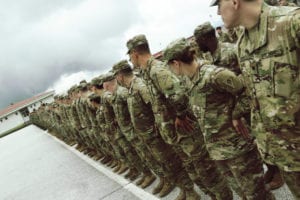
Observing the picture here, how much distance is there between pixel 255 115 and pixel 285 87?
1.39 ft

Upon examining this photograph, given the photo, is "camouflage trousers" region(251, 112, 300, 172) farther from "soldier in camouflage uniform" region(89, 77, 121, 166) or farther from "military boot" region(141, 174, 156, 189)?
"soldier in camouflage uniform" region(89, 77, 121, 166)

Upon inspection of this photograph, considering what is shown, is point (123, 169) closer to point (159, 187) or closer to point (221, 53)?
point (159, 187)

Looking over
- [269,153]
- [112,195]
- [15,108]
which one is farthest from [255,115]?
[15,108]

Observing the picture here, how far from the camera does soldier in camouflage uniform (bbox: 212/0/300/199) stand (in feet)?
6.64

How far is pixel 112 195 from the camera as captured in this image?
239 inches

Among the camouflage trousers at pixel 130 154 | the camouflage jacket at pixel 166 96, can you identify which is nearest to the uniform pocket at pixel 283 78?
the camouflage jacket at pixel 166 96

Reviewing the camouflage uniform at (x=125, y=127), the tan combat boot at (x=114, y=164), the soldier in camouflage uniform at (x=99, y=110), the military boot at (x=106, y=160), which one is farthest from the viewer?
the military boot at (x=106, y=160)

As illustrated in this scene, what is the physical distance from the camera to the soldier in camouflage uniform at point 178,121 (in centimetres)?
385

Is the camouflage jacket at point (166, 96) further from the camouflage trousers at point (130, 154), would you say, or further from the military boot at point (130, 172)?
the military boot at point (130, 172)

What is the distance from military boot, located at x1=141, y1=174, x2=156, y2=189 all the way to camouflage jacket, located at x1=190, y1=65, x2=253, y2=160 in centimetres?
286

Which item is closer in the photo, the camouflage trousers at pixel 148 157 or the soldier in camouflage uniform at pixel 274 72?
the soldier in camouflage uniform at pixel 274 72

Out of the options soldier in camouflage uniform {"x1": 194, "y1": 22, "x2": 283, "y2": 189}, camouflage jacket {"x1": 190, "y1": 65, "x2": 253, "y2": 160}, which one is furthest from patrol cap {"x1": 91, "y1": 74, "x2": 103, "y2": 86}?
camouflage jacket {"x1": 190, "y1": 65, "x2": 253, "y2": 160}

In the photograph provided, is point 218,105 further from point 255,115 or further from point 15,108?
point 15,108

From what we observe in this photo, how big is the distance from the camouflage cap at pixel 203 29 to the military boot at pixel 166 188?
2.44m
